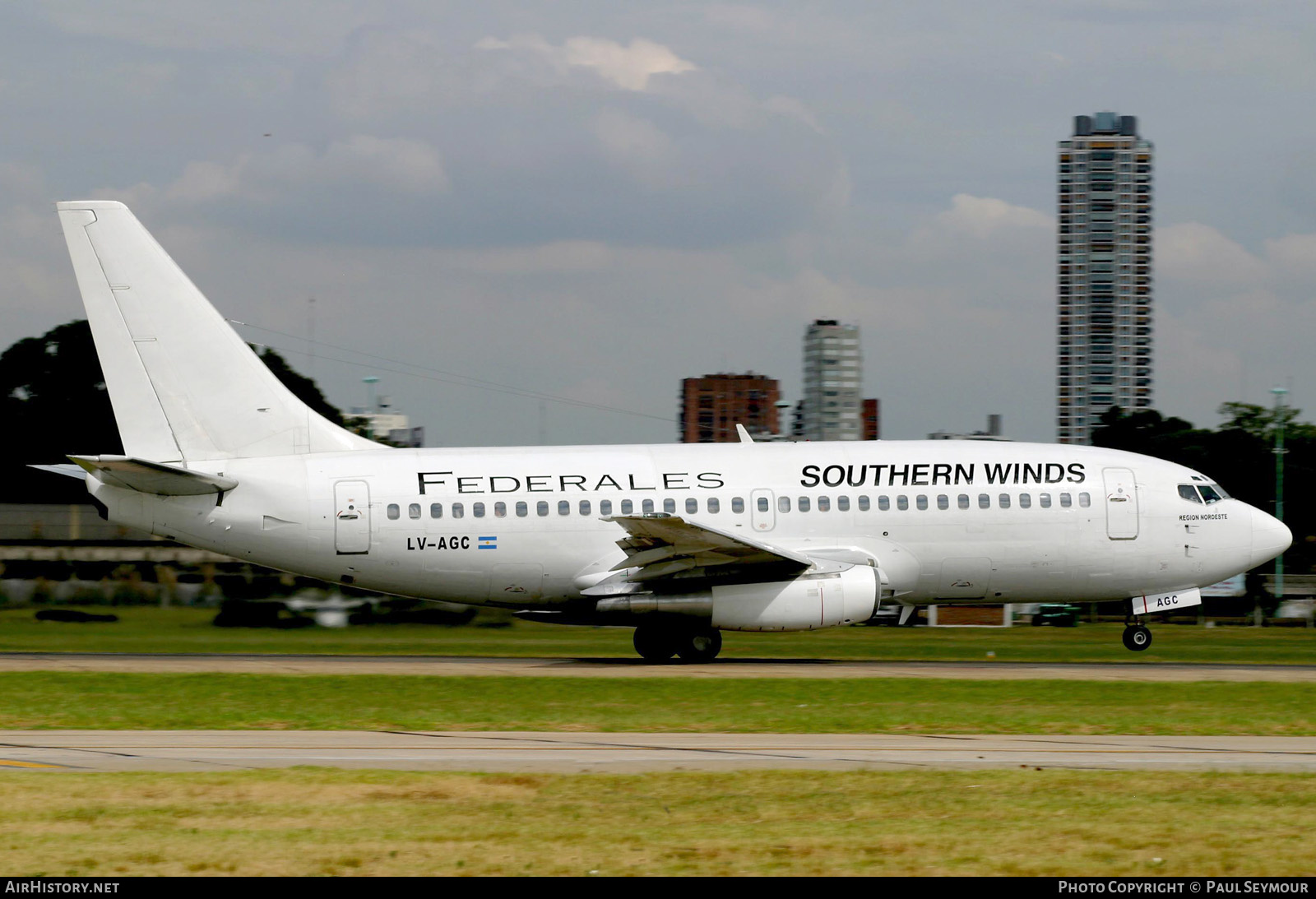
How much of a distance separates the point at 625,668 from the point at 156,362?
10.8 metres

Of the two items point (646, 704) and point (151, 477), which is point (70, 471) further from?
point (646, 704)

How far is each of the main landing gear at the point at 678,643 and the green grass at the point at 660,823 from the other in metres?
13.6

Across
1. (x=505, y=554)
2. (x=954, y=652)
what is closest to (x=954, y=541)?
(x=954, y=652)

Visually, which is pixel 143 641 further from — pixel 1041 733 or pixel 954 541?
pixel 1041 733

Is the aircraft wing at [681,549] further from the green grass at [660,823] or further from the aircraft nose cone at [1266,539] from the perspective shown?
the green grass at [660,823]

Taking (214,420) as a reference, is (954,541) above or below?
below

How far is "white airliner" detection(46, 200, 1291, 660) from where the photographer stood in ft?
93.4

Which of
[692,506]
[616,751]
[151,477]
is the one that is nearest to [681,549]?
[692,506]

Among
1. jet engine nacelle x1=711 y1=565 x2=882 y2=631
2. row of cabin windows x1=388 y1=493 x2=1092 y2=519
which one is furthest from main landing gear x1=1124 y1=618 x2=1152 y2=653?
jet engine nacelle x1=711 y1=565 x2=882 y2=631

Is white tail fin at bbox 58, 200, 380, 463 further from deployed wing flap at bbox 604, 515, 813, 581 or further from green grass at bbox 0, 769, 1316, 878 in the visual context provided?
green grass at bbox 0, 769, 1316, 878

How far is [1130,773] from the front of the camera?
1459 cm

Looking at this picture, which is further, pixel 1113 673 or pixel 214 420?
pixel 214 420

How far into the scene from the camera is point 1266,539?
29969mm
